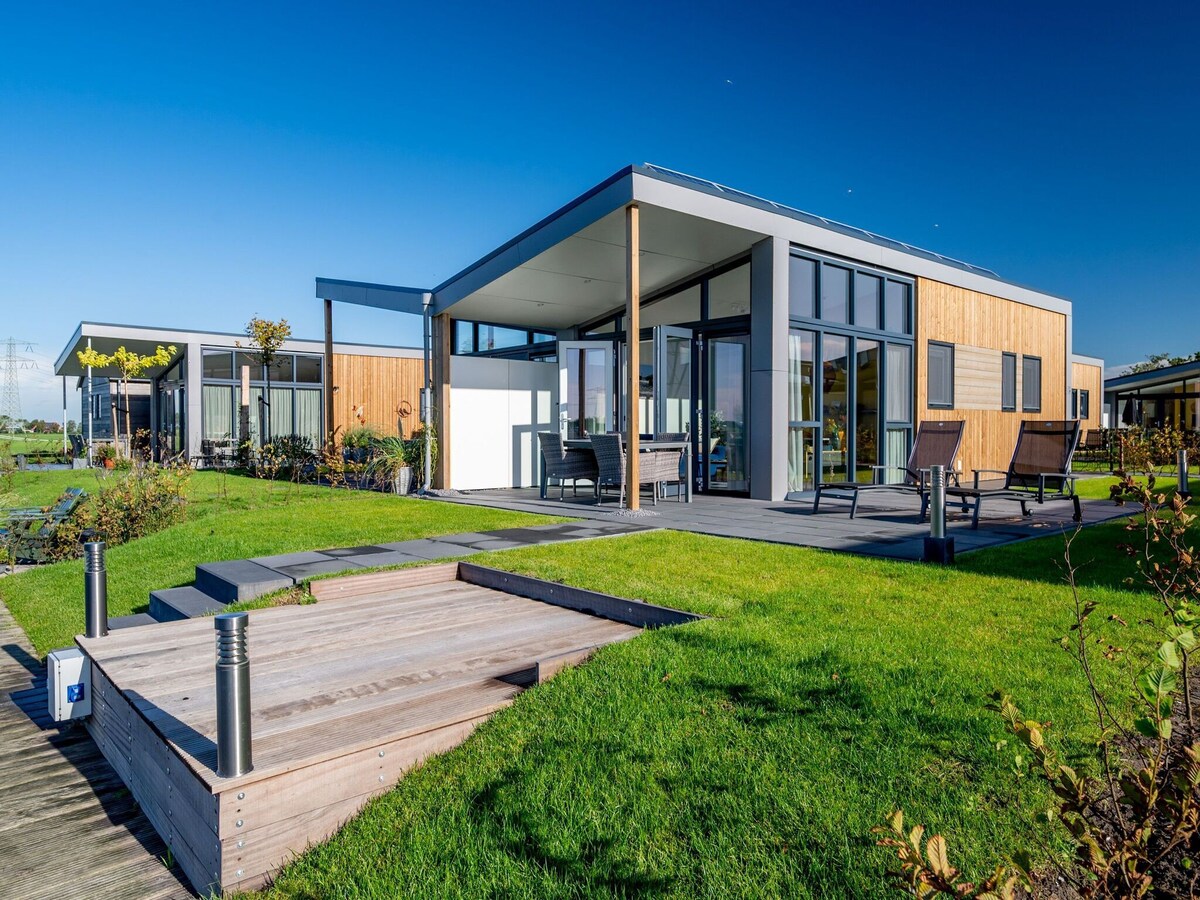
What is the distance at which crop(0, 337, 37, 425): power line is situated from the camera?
36.1m

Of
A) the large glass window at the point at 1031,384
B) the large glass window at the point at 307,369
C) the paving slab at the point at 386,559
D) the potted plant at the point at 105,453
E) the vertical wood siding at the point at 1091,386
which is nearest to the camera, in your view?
the paving slab at the point at 386,559

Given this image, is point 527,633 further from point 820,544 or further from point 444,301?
point 444,301

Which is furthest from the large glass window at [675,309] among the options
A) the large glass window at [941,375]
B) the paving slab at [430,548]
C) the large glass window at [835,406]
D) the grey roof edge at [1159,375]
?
the grey roof edge at [1159,375]

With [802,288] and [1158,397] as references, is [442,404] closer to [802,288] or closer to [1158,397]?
[802,288]

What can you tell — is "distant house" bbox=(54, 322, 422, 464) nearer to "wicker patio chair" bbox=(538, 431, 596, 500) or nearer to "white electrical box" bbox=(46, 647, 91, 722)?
"wicker patio chair" bbox=(538, 431, 596, 500)

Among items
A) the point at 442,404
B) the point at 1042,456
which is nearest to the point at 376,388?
the point at 442,404

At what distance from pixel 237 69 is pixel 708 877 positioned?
14.6 m

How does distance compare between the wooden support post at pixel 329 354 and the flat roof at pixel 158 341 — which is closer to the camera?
the wooden support post at pixel 329 354

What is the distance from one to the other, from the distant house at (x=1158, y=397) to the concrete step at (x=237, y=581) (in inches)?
1029

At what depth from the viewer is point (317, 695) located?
2764 millimetres

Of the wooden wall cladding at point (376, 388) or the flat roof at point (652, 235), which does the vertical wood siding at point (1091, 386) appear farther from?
the wooden wall cladding at point (376, 388)

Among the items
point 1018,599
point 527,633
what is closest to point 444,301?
point 527,633

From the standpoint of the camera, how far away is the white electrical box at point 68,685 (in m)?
3.10

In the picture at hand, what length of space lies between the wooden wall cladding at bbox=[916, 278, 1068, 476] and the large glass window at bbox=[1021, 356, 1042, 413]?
5.3 inches
